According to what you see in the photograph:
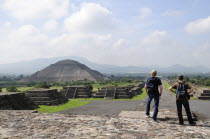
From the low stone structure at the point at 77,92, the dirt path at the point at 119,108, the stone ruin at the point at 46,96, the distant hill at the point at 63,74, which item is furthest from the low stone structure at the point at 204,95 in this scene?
the distant hill at the point at 63,74

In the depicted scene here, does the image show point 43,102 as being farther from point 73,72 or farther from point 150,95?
point 73,72

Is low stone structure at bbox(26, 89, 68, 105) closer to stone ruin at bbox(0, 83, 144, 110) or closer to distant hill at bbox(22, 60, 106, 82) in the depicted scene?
stone ruin at bbox(0, 83, 144, 110)

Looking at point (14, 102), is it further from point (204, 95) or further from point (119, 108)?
point (204, 95)

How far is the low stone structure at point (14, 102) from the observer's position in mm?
19484

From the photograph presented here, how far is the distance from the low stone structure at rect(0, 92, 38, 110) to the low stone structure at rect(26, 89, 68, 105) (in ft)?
10.8

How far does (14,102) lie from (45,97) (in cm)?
610

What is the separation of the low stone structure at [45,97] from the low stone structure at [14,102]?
3.29 meters

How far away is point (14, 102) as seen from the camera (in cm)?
2088

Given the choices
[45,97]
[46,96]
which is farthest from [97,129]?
[46,96]

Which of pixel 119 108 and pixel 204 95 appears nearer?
pixel 119 108

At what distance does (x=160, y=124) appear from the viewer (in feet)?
25.2

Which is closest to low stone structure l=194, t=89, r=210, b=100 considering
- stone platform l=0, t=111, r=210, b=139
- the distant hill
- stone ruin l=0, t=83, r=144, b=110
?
stone ruin l=0, t=83, r=144, b=110

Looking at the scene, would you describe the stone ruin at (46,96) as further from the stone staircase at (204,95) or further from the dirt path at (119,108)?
the stone staircase at (204,95)

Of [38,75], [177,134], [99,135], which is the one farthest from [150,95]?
[38,75]
